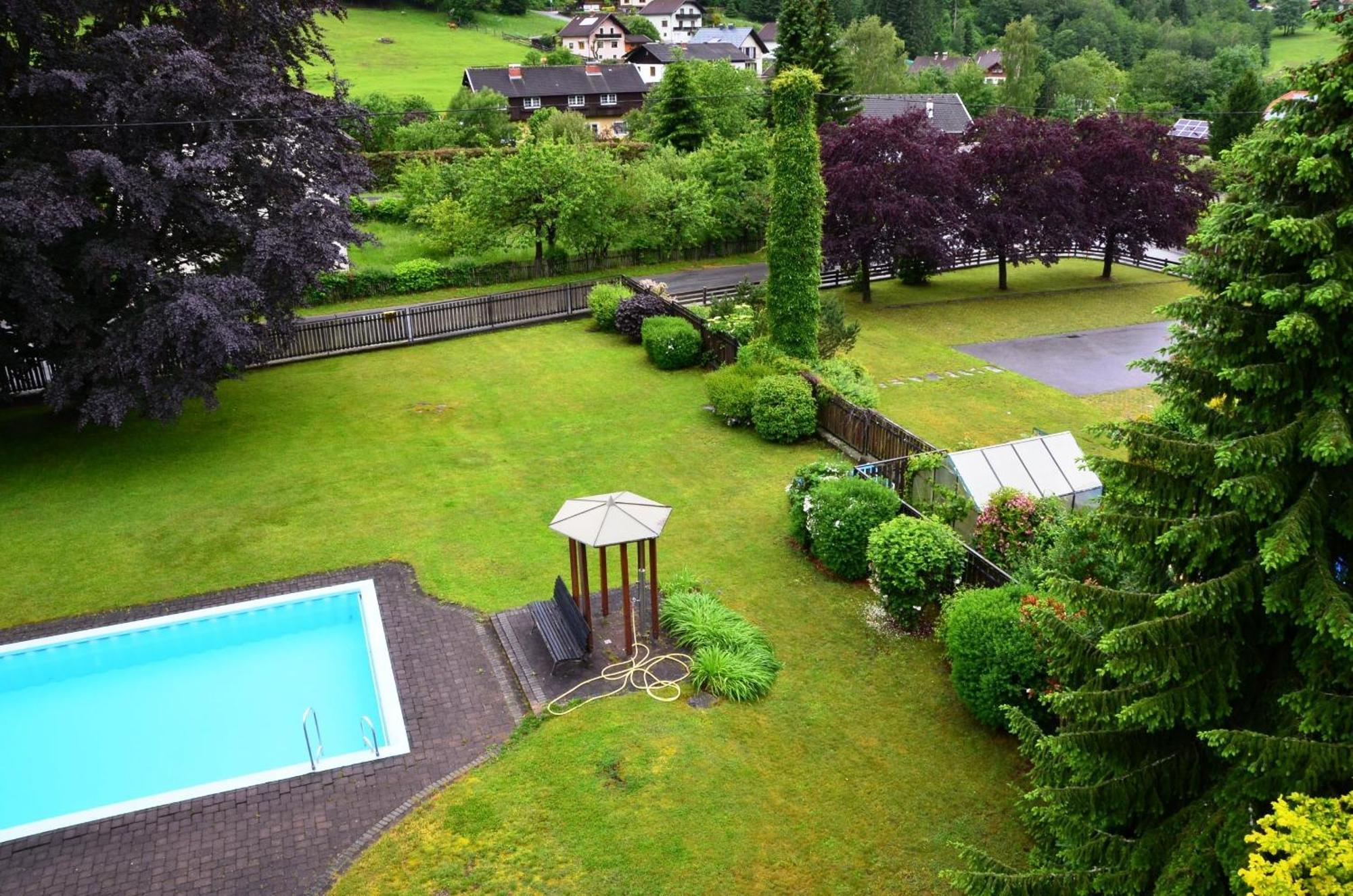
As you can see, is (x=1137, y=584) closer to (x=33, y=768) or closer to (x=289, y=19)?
(x=33, y=768)

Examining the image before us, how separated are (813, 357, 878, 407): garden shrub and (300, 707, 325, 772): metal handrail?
475 inches

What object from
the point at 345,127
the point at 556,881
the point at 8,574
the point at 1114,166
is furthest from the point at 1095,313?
the point at 8,574

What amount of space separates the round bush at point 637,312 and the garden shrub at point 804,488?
478 inches

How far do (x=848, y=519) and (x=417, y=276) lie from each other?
23.2 meters

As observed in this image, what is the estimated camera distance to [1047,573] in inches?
364

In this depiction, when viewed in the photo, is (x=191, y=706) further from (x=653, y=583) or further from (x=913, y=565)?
(x=913, y=565)

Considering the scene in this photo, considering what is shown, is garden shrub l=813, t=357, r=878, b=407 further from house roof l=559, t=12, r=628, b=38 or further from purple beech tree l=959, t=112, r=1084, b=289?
house roof l=559, t=12, r=628, b=38

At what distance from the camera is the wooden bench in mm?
12125

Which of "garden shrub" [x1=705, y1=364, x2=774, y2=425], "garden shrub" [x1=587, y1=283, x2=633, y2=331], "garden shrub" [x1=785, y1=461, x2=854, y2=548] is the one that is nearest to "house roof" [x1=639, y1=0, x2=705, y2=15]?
"garden shrub" [x1=587, y1=283, x2=633, y2=331]

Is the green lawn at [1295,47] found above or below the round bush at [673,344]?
above

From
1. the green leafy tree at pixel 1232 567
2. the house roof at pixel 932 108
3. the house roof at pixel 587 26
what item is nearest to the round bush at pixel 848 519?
the green leafy tree at pixel 1232 567

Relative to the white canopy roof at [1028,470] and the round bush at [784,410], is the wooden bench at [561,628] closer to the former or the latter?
the white canopy roof at [1028,470]

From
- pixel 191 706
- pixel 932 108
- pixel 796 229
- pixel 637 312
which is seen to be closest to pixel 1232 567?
pixel 191 706

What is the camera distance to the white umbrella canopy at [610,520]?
1224 centimetres
